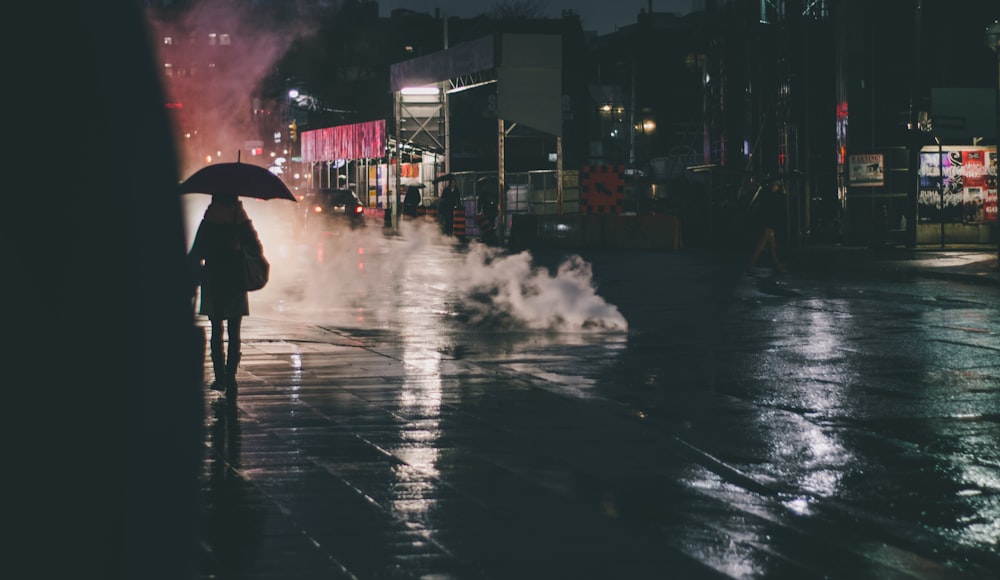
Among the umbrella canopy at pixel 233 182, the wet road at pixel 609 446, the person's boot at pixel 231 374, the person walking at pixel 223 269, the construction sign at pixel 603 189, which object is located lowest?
the wet road at pixel 609 446

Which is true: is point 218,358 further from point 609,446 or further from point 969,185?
point 969,185

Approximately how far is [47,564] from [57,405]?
4568 millimetres

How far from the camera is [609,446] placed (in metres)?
8.23

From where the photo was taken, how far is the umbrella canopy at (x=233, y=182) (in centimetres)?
1083

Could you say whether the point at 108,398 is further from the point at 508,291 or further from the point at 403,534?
the point at 508,291

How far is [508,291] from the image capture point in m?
21.8

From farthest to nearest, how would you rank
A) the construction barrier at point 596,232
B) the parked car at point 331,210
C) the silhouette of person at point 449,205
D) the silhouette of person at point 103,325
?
the parked car at point 331,210 → the silhouette of person at point 449,205 → the construction barrier at point 596,232 → the silhouette of person at point 103,325

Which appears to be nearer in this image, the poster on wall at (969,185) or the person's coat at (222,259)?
the person's coat at (222,259)

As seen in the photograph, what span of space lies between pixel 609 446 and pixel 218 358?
3999mm

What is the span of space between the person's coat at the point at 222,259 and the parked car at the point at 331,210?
37.5m

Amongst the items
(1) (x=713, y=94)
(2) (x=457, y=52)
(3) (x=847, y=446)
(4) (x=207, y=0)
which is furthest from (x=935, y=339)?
(2) (x=457, y=52)

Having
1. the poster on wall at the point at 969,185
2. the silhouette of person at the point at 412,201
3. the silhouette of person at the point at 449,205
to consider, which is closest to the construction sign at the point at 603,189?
the poster on wall at the point at 969,185

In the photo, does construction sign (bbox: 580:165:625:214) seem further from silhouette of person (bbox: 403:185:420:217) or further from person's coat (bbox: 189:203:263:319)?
person's coat (bbox: 189:203:263:319)

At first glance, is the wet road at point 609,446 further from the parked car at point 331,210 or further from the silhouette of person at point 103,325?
the parked car at point 331,210
